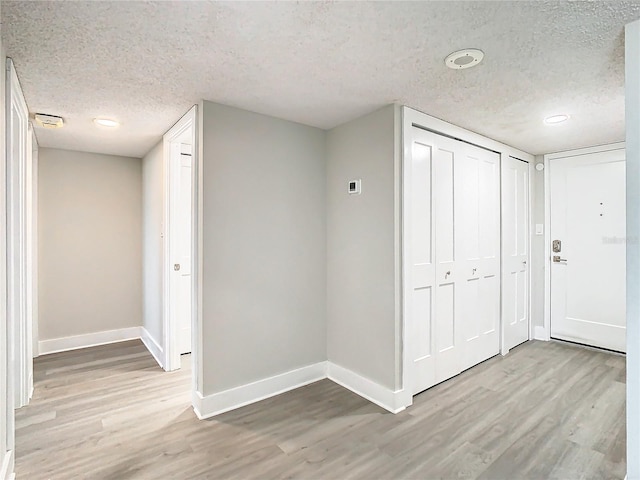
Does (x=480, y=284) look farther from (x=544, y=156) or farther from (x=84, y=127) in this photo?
(x=84, y=127)

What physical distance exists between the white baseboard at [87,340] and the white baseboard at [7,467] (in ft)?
7.76

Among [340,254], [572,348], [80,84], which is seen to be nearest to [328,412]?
[340,254]

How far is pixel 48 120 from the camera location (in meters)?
2.77

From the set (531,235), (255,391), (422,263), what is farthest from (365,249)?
(531,235)

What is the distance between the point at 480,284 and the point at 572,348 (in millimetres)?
1554

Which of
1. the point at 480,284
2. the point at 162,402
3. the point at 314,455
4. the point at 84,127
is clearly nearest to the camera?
the point at 314,455

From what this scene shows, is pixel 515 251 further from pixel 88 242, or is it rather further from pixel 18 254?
pixel 88 242

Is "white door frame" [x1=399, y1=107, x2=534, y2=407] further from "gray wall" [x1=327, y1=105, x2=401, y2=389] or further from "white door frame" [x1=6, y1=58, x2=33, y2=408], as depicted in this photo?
"white door frame" [x1=6, y1=58, x2=33, y2=408]

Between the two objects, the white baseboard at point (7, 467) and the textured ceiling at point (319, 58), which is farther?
the white baseboard at point (7, 467)

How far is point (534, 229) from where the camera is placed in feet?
13.9

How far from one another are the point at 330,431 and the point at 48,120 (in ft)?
10.6

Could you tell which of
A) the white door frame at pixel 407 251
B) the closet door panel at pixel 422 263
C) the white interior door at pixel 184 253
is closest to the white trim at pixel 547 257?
the closet door panel at pixel 422 263

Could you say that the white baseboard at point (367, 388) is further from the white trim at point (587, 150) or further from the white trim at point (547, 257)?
the white trim at point (587, 150)

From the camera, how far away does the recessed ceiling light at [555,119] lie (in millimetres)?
2775
